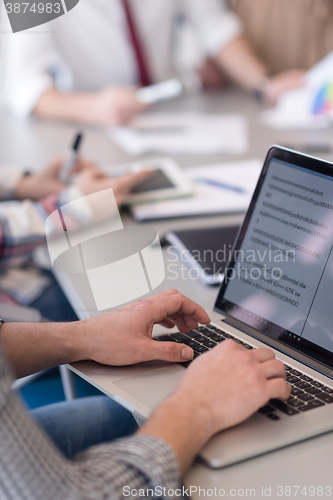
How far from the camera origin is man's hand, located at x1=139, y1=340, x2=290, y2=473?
433 mm

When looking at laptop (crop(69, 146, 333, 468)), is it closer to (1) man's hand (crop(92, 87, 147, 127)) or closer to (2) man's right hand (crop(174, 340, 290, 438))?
(2) man's right hand (crop(174, 340, 290, 438))

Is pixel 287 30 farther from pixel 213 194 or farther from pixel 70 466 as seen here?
pixel 70 466

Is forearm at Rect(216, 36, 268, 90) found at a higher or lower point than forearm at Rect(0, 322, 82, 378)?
higher

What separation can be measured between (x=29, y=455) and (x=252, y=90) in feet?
5.78

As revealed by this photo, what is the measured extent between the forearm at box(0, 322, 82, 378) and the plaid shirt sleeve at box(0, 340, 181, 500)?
0.17 m

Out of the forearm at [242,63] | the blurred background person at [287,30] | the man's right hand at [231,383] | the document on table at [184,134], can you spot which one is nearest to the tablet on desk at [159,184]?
the document on table at [184,134]

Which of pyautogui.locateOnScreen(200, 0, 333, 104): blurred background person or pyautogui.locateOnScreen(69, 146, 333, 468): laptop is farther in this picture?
pyautogui.locateOnScreen(200, 0, 333, 104): blurred background person

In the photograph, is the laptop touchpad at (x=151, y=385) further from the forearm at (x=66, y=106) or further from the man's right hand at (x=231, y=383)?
the forearm at (x=66, y=106)

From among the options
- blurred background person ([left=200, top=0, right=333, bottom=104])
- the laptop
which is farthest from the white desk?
blurred background person ([left=200, top=0, right=333, bottom=104])

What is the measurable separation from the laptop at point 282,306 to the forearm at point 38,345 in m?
0.07

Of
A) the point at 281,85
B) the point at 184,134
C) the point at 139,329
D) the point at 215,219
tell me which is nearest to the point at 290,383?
the point at 139,329

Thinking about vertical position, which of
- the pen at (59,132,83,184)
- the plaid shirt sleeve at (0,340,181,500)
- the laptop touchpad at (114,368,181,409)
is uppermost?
the pen at (59,132,83,184)

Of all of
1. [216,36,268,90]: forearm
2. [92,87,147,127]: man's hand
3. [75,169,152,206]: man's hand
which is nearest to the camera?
[75,169,152,206]: man's hand

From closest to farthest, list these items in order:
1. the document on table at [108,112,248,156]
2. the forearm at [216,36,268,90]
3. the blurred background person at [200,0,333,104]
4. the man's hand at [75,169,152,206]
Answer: the man's hand at [75,169,152,206] → the document on table at [108,112,248,156] → the forearm at [216,36,268,90] → the blurred background person at [200,0,333,104]
